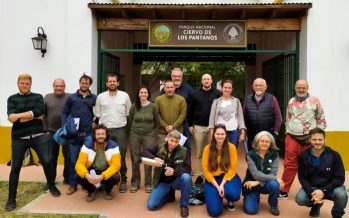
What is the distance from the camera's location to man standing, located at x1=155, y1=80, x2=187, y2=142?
551cm

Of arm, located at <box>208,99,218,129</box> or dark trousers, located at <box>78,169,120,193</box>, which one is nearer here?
dark trousers, located at <box>78,169,120,193</box>

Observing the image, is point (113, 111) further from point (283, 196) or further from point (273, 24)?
point (273, 24)

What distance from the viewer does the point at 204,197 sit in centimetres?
506

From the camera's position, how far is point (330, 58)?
23.6ft

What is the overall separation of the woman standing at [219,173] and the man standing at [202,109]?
98 centimetres

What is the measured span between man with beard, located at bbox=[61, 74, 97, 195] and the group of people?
0.02 meters

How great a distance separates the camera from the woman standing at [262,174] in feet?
15.2

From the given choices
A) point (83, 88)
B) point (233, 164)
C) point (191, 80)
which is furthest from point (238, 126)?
point (191, 80)

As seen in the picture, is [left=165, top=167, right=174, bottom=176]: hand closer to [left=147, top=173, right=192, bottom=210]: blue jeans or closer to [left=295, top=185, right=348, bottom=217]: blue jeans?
[left=147, top=173, right=192, bottom=210]: blue jeans

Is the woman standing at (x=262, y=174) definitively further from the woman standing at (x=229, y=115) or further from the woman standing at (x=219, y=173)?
the woman standing at (x=229, y=115)

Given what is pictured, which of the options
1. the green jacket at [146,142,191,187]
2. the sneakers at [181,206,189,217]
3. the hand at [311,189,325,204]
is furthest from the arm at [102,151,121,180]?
the hand at [311,189,325,204]

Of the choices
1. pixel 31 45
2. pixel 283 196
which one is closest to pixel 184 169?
pixel 283 196

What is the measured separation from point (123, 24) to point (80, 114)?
2794 millimetres

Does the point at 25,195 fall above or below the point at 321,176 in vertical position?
below
